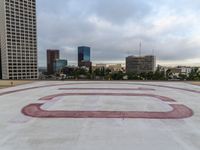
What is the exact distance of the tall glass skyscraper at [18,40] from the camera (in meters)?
70.6

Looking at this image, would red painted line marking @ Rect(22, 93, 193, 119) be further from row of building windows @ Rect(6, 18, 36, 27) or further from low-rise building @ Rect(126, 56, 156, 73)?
low-rise building @ Rect(126, 56, 156, 73)

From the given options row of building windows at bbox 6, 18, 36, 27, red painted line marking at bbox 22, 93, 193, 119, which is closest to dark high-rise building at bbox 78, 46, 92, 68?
row of building windows at bbox 6, 18, 36, 27

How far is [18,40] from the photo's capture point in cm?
8062

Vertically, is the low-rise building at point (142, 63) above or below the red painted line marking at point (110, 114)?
above

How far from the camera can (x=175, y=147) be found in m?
4.82

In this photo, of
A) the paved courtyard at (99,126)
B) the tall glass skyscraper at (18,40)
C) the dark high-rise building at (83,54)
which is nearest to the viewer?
the paved courtyard at (99,126)

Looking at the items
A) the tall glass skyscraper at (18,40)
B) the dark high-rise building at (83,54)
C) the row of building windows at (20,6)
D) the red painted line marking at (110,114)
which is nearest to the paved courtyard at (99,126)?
the red painted line marking at (110,114)

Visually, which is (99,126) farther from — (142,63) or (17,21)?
(142,63)

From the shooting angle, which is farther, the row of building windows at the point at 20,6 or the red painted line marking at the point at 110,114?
the row of building windows at the point at 20,6

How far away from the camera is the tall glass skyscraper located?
70.6 metres

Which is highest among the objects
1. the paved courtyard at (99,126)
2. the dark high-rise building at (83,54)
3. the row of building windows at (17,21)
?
the row of building windows at (17,21)

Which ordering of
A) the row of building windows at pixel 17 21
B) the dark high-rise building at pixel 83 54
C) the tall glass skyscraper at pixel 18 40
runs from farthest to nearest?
the dark high-rise building at pixel 83 54, the row of building windows at pixel 17 21, the tall glass skyscraper at pixel 18 40

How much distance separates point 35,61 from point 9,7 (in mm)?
25255

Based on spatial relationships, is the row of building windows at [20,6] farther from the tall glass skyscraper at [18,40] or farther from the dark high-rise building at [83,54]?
the dark high-rise building at [83,54]
